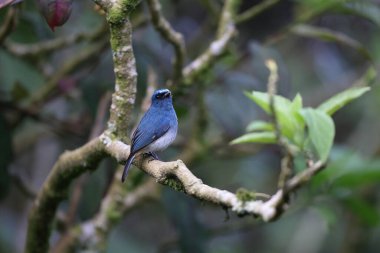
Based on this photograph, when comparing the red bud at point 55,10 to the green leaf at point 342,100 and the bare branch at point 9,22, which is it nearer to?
the bare branch at point 9,22

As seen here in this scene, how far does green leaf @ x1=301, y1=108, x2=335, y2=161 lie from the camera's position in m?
1.94

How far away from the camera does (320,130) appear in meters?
2.02

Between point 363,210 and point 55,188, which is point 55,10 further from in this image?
point 363,210

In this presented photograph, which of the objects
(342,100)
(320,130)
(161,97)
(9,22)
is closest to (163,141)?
(161,97)

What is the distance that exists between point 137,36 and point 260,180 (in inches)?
82.3

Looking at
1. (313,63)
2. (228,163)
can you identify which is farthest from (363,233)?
(313,63)

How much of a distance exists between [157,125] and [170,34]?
42cm

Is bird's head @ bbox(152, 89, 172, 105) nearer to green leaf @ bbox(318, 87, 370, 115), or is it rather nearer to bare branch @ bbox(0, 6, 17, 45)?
bare branch @ bbox(0, 6, 17, 45)

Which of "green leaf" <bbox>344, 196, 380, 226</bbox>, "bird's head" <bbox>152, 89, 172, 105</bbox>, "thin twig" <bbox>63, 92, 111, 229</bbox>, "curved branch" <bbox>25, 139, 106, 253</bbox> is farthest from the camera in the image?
"green leaf" <bbox>344, 196, 380, 226</bbox>

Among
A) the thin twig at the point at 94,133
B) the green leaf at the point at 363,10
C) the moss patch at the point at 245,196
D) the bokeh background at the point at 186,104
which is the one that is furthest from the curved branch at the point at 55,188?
the green leaf at the point at 363,10

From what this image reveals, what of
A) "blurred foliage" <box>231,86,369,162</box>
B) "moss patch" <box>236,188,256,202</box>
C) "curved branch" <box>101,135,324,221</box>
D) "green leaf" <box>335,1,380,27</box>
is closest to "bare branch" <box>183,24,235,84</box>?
"green leaf" <box>335,1,380,27</box>

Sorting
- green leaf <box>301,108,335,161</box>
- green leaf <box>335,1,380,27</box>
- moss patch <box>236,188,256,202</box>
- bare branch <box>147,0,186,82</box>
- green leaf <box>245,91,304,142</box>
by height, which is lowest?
moss patch <box>236,188,256,202</box>

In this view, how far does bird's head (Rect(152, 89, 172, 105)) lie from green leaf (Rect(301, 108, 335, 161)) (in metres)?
1.04

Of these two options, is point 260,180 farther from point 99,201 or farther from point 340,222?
point 99,201
